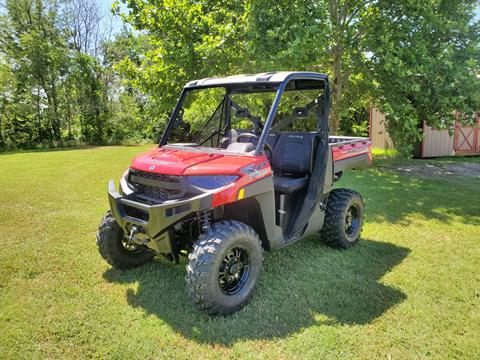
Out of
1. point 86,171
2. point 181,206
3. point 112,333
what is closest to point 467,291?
point 181,206

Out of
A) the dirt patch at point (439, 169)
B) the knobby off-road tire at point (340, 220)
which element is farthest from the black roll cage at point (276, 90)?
the dirt patch at point (439, 169)

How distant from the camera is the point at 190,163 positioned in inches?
135

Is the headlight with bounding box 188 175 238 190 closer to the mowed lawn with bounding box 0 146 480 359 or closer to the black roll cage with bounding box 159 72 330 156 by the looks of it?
the black roll cage with bounding box 159 72 330 156

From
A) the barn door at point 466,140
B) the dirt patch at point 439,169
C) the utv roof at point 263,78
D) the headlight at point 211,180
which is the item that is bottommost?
the dirt patch at point 439,169

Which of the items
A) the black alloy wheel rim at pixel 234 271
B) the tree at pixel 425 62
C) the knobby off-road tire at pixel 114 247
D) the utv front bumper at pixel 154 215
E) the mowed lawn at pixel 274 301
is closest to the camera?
the mowed lawn at pixel 274 301

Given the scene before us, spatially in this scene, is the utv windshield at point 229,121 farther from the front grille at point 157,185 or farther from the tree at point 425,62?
the tree at point 425,62

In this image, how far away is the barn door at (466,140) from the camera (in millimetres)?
15109

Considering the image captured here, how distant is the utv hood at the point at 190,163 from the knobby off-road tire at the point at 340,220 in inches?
65.7

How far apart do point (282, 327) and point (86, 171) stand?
10248 mm

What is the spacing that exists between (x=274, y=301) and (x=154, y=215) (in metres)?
1.37

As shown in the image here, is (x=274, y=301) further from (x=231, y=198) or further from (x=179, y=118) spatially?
(x=179, y=118)

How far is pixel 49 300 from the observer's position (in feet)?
12.0

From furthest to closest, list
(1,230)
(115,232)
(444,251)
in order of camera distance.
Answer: (1,230) < (444,251) < (115,232)

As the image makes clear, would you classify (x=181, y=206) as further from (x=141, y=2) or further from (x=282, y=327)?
(x=141, y=2)
